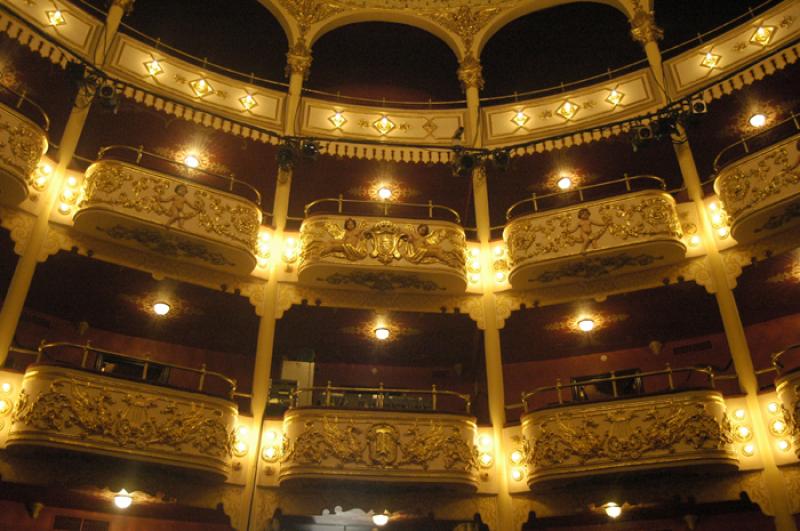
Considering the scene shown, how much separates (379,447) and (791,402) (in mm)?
7737

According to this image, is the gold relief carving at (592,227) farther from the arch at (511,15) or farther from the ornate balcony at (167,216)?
the arch at (511,15)

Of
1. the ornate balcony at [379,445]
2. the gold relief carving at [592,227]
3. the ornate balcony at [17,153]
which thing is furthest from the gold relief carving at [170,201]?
the gold relief carving at [592,227]

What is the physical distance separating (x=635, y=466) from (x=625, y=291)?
171 inches

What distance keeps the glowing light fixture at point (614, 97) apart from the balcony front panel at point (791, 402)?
28.5ft

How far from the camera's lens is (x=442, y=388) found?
65.5 feet

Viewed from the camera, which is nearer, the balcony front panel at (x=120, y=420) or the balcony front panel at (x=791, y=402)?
the balcony front panel at (x=120, y=420)

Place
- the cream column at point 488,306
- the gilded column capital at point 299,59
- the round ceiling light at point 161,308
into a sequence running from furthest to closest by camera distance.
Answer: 1. the gilded column capital at point 299,59
2. the round ceiling light at point 161,308
3. the cream column at point 488,306

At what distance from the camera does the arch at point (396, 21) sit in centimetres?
2028

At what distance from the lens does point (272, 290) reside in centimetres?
1611

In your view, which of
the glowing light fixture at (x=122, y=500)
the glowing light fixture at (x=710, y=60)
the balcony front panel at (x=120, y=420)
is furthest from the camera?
the glowing light fixture at (x=710, y=60)

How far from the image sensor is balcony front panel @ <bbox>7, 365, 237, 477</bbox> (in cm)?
1201

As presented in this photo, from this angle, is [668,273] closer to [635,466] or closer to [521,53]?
[635,466]

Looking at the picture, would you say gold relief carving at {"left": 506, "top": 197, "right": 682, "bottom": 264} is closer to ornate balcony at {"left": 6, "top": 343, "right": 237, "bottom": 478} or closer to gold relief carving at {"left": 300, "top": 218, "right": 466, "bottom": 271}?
gold relief carving at {"left": 300, "top": 218, "right": 466, "bottom": 271}

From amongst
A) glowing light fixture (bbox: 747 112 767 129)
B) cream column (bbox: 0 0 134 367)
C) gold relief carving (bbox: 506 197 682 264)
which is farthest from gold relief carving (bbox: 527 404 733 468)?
cream column (bbox: 0 0 134 367)
